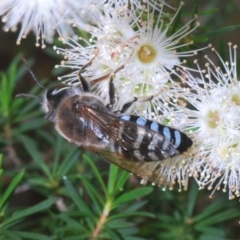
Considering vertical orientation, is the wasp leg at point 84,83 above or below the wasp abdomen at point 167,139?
above

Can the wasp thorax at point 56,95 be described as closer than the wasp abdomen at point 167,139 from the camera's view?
No

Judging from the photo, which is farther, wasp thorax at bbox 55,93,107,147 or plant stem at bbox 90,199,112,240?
plant stem at bbox 90,199,112,240

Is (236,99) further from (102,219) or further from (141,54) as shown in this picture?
(102,219)

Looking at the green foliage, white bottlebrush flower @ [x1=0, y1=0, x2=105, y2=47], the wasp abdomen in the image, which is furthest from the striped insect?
white bottlebrush flower @ [x1=0, y1=0, x2=105, y2=47]

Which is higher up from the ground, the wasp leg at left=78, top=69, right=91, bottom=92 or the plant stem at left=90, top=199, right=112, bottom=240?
the wasp leg at left=78, top=69, right=91, bottom=92

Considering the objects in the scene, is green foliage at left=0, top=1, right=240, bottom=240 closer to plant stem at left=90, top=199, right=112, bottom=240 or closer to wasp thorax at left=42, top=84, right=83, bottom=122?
plant stem at left=90, top=199, right=112, bottom=240

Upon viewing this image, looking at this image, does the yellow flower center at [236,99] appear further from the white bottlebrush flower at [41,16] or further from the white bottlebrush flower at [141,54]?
the white bottlebrush flower at [41,16]

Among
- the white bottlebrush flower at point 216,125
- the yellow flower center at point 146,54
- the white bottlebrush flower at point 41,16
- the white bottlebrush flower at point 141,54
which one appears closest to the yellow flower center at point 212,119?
the white bottlebrush flower at point 216,125
